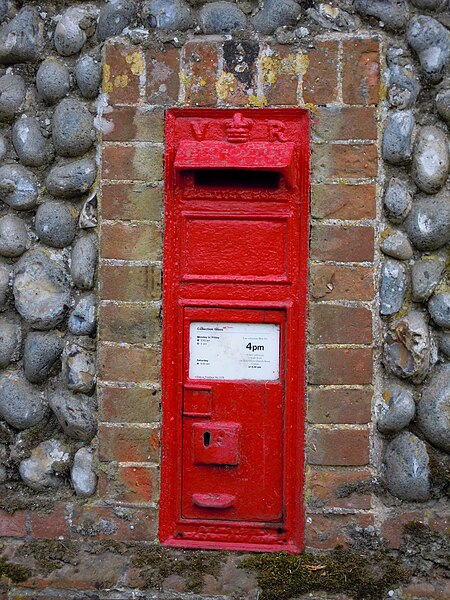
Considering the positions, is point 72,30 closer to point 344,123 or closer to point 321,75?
point 321,75

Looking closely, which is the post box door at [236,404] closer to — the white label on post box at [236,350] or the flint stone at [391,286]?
the white label on post box at [236,350]

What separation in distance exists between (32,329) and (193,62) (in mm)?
1016

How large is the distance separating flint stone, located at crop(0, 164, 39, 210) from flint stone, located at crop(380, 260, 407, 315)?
3.83ft

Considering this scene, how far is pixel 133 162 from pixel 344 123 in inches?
26.7

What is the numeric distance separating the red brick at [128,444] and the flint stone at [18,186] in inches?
31.0

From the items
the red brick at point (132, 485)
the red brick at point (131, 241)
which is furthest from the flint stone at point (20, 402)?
the red brick at point (131, 241)

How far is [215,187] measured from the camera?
84.5 inches

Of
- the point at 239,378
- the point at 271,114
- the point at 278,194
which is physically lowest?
the point at 239,378

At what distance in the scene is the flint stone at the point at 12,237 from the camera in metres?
2.27

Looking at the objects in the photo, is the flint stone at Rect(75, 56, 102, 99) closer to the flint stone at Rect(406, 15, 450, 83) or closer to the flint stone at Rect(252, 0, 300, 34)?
the flint stone at Rect(252, 0, 300, 34)

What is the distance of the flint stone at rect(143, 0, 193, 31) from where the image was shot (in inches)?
86.0

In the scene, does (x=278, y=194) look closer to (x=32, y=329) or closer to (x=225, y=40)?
(x=225, y=40)

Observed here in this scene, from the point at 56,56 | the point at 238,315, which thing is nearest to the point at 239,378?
the point at 238,315

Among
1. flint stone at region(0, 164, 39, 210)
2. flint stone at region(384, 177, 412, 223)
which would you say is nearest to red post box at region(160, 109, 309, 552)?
flint stone at region(384, 177, 412, 223)
